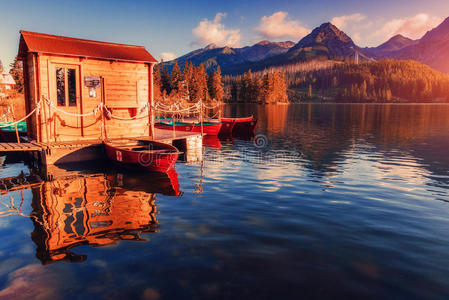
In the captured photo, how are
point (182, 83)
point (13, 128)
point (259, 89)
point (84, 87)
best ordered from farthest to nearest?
point (259, 89) < point (182, 83) < point (13, 128) < point (84, 87)

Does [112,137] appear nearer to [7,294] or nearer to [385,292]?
[7,294]

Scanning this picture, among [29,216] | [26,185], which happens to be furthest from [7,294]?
[26,185]

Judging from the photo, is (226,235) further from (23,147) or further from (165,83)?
(165,83)

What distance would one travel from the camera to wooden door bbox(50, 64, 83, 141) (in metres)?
18.2

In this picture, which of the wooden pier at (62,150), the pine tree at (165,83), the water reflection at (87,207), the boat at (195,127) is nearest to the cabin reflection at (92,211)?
the water reflection at (87,207)

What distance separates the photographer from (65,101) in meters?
18.6

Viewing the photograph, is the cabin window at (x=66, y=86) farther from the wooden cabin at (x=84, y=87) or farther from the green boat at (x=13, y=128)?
the green boat at (x=13, y=128)

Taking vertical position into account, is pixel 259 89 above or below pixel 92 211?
above

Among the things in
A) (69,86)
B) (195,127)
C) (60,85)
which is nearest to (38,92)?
(60,85)

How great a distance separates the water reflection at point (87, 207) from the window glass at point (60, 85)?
4404 millimetres

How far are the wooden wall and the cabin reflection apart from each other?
4.35 metres

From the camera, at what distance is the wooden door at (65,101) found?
1819cm

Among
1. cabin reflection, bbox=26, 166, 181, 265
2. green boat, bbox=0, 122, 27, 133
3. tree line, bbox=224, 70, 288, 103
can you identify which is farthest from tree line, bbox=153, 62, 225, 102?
cabin reflection, bbox=26, 166, 181, 265

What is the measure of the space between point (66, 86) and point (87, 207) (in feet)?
34.4
